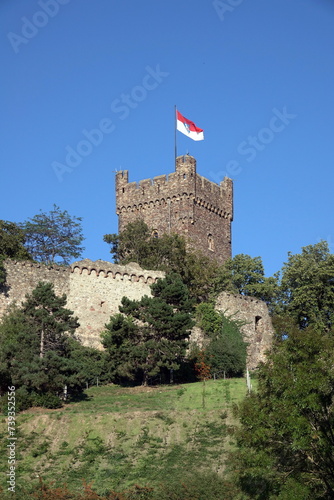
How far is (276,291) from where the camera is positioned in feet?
187

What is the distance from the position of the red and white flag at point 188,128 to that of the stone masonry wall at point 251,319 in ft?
55.5

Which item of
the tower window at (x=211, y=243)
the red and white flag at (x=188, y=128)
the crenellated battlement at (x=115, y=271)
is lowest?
the crenellated battlement at (x=115, y=271)

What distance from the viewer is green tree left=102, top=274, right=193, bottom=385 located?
42.1 meters

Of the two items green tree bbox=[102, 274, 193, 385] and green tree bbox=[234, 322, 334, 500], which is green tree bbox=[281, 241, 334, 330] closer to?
green tree bbox=[102, 274, 193, 385]

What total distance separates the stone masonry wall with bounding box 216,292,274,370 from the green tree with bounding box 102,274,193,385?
280 inches

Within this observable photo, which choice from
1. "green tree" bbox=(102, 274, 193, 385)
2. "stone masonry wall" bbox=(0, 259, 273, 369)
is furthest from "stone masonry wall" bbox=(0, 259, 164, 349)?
"green tree" bbox=(102, 274, 193, 385)

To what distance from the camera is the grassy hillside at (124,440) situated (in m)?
30.7

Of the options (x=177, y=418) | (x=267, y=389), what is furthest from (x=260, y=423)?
(x=177, y=418)

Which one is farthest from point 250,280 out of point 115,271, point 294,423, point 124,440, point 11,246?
point 294,423

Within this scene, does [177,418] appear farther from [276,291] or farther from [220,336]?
[276,291]

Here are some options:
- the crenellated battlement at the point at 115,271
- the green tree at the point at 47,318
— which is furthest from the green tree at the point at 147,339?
the crenellated battlement at the point at 115,271

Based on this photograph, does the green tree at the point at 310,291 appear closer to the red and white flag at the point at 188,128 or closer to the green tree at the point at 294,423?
the red and white flag at the point at 188,128

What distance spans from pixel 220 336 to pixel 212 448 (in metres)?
16.8

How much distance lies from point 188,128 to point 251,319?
1877 centimetres
